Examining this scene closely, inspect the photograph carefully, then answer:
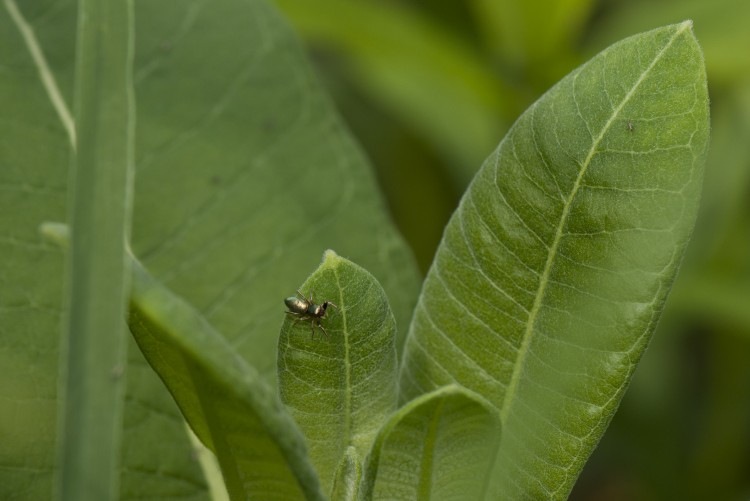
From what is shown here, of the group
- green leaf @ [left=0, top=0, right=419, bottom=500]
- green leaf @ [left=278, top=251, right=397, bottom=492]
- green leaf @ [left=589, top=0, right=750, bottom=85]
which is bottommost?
green leaf @ [left=278, top=251, right=397, bottom=492]

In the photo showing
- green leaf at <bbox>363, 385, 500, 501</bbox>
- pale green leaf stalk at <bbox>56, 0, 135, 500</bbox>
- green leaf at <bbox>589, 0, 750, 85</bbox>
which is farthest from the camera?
green leaf at <bbox>589, 0, 750, 85</bbox>

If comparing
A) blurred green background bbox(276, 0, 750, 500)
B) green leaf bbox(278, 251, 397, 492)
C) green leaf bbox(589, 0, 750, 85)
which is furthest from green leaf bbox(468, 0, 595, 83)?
green leaf bbox(278, 251, 397, 492)

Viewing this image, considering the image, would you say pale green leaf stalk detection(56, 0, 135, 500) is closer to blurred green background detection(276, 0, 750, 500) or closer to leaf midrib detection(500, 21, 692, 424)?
leaf midrib detection(500, 21, 692, 424)

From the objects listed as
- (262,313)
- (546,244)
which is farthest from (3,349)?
(546,244)

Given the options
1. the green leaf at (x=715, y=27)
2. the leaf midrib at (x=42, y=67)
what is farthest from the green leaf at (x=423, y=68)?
the leaf midrib at (x=42, y=67)

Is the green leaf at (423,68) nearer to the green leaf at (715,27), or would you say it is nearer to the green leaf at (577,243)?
the green leaf at (715,27)
